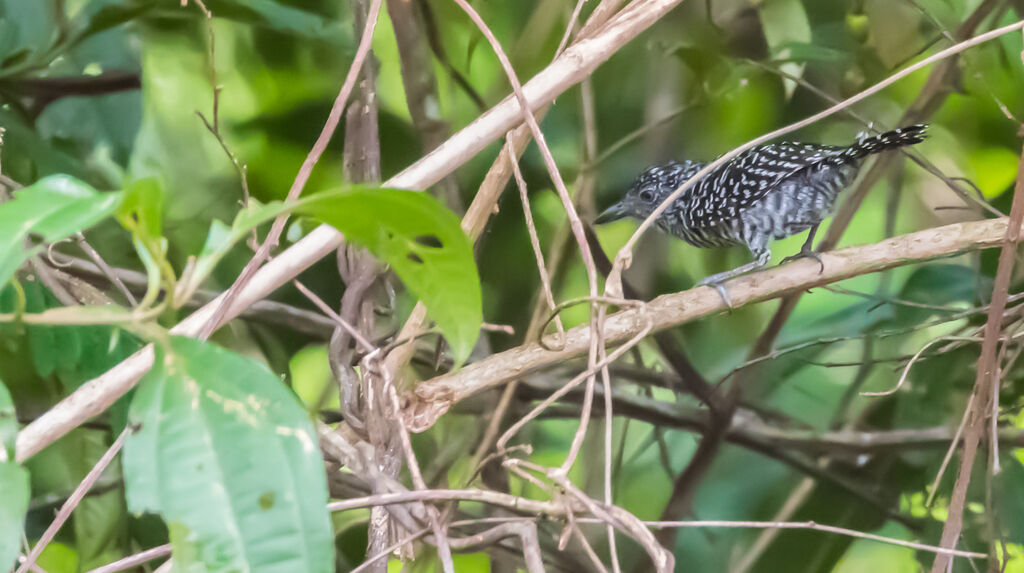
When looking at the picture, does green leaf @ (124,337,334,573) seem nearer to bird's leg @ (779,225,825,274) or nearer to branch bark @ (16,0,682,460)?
branch bark @ (16,0,682,460)

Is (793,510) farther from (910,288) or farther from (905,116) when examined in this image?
(905,116)

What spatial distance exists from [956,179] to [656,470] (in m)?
0.52

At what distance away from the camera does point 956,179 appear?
0.86 meters

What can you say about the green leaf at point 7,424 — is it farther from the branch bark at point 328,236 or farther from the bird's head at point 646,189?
the bird's head at point 646,189

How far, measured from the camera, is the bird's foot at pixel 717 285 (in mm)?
802

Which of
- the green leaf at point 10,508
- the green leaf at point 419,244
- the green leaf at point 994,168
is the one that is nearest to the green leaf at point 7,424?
the green leaf at point 10,508

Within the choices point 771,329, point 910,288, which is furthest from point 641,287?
point 910,288

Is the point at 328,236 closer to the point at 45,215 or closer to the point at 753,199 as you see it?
the point at 45,215

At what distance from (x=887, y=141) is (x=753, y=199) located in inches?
6.9

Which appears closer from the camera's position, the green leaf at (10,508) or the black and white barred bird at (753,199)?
the green leaf at (10,508)

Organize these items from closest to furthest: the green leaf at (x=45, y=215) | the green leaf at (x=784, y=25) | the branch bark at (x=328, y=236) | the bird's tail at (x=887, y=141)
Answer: the green leaf at (x=45, y=215)
the branch bark at (x=328, y=236)
the bird's tail at (x=887, y=141)
the green leaf at (x=784, y=25)

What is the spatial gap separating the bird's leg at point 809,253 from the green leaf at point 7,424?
776mm

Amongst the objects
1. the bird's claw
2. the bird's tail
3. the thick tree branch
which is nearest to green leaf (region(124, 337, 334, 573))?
the thick tree branch

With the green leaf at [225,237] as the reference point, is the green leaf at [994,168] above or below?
below
